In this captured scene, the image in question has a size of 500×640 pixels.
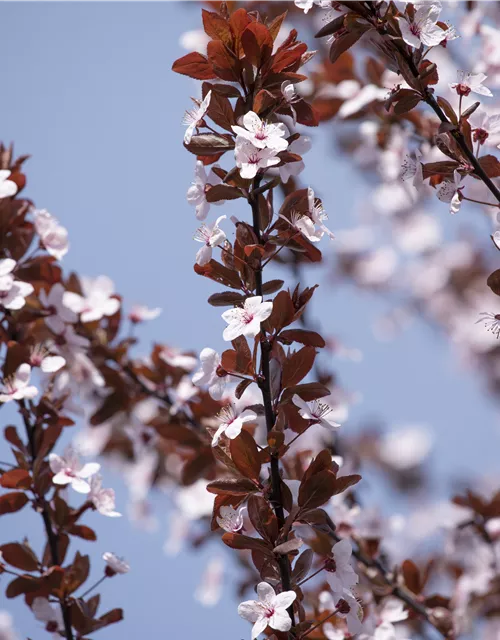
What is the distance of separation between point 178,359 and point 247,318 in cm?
84

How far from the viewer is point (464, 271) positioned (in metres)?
4.88

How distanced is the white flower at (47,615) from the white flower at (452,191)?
0.88 metres

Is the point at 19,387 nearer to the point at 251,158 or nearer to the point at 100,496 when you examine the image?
the point at 100,496

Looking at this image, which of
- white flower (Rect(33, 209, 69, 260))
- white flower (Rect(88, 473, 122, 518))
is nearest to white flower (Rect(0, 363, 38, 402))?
white flower (Rect(88, 473, 122, 518))

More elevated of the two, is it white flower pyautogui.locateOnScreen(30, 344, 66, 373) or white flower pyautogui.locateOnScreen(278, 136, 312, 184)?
white flower pyautogui.locateOnScreen(278, 136, 312, 184)

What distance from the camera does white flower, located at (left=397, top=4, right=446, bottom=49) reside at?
0.98 m

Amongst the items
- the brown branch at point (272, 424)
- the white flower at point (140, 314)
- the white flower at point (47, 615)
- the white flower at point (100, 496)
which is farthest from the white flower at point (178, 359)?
the brown branch at point (272, 424)

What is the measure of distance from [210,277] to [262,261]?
0.07 m

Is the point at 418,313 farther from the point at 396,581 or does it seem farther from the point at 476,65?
the point at 396,581

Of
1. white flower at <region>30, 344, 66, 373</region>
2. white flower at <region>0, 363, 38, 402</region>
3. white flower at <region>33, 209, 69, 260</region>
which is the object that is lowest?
white flower at <region>0, 363, 38, 402</region>

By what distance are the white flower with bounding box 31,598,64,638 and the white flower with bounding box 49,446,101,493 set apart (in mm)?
191

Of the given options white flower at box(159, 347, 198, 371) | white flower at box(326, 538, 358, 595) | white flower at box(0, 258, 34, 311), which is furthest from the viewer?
white flower at box(159, 347, 198, 371)

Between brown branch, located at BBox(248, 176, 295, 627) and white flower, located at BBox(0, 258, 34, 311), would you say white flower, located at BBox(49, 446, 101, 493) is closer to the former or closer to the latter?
white flower, located at BBox(0, 258, 34, 311)

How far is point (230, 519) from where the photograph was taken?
0.95 meters
